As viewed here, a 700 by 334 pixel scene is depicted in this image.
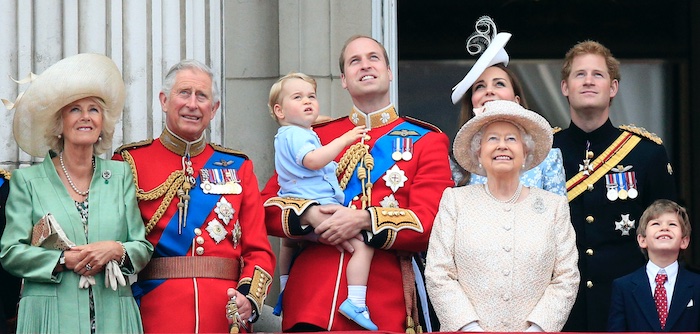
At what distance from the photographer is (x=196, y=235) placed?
6.37m

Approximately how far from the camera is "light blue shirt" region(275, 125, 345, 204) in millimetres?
6508

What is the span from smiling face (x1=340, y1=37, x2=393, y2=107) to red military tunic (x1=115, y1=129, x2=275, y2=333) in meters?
0.55

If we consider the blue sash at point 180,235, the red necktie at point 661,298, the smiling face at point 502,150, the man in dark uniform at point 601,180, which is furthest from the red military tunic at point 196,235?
the red necktie at point 661,298

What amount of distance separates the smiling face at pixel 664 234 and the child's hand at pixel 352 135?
3.81ft

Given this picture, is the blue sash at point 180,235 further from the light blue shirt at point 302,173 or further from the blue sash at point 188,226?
the light blue shirt at point 302,173

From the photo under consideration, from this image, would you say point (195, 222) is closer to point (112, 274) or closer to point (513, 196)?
point (112, 274)

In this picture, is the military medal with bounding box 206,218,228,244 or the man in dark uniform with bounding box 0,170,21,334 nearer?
the man in dark uniform with bounding box 0,170,21,334

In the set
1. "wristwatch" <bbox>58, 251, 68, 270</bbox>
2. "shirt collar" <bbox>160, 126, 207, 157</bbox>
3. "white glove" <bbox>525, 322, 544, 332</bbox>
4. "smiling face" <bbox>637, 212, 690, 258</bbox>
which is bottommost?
"white glove" <bbox>525, 322, 544, 332</bbox>

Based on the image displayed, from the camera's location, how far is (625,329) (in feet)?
21.1

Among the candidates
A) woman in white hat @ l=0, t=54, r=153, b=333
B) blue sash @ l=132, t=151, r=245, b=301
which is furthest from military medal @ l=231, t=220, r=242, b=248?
woman in white hat @ l=0, t=54, r=153, b=333

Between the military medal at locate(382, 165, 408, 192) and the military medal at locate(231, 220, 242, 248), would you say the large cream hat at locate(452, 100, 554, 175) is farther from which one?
the military medal at locate(231, 220, 242, 248)

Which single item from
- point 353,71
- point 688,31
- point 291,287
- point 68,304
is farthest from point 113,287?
point 688,31

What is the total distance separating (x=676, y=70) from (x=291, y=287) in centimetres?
466

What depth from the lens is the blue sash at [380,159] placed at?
6.62 metres
